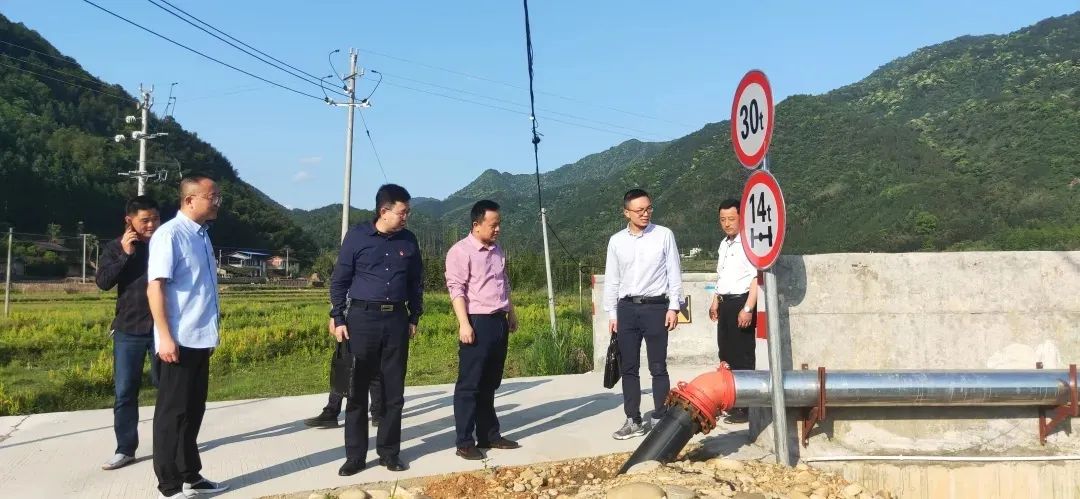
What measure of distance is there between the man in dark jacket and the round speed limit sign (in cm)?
350

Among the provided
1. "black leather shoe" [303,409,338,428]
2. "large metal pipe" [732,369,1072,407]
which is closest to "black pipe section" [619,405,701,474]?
"large metal pipe" [732,369,1072,407]

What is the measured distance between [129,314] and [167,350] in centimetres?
112

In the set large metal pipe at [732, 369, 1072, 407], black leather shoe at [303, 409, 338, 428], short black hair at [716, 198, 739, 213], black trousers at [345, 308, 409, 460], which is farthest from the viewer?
black leather shoe at [303, 409, 338, 428]

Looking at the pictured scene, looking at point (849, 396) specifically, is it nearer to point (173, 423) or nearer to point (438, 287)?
point (173, 423)

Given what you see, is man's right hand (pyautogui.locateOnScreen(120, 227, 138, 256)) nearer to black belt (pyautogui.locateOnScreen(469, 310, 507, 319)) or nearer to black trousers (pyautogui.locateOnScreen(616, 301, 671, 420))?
black belt (pyautogui.locateOnScreen(469, 310, 507, 319))

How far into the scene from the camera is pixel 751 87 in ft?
14.1

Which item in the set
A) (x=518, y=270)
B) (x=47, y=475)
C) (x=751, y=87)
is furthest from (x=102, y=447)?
(x=518, y=270)

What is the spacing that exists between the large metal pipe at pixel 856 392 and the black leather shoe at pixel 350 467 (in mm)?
1518

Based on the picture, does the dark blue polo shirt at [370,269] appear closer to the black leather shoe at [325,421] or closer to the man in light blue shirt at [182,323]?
the man in light blue shirt at [182,323]

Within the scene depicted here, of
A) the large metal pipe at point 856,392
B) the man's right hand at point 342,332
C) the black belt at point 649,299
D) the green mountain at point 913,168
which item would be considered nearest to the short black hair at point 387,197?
the man's right hand at point 342,332

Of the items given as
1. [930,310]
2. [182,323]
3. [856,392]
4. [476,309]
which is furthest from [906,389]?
[182,323]

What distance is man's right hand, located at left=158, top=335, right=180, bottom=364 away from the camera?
3803 mm

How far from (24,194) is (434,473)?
259ft

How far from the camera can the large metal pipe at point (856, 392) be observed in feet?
14.4
